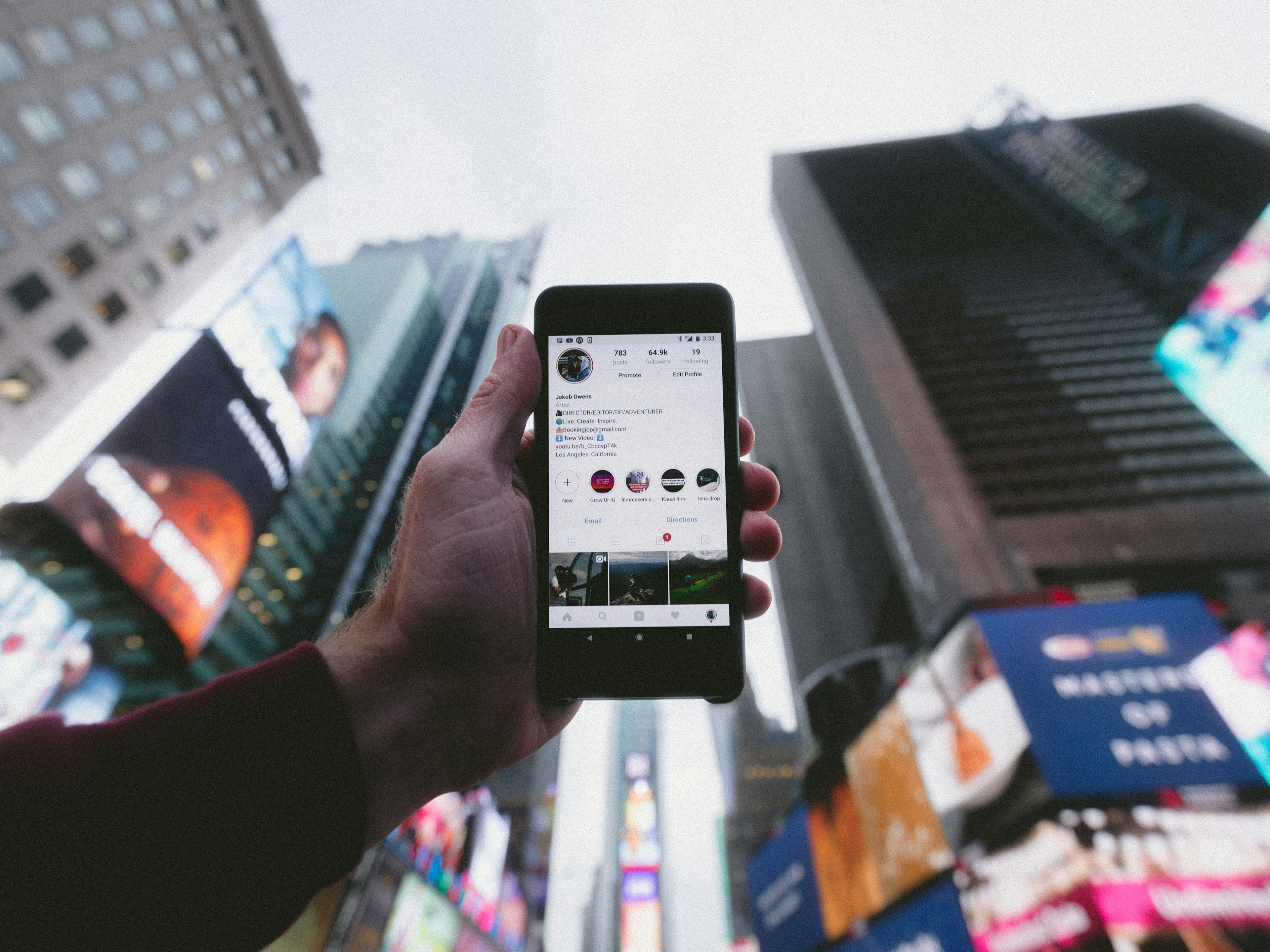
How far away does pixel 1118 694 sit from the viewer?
7.67 meters

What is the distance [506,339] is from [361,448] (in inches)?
2384

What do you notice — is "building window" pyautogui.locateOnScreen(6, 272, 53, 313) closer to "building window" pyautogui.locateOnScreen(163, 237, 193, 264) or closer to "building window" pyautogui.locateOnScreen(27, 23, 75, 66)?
"building window" pyautogui.locateOnScreen(163, 237, 193, 264)

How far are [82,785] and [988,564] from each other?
24684 mm

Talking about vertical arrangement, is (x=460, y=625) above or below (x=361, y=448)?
below

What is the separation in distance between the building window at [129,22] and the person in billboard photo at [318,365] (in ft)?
60.1

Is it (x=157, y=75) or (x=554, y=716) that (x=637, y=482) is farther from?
(x=157, y=75)

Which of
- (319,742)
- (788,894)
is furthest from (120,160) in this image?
(788,894)

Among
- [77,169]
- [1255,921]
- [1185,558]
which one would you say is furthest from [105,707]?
[1185,558]

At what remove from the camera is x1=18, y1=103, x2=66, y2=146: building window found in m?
23.8

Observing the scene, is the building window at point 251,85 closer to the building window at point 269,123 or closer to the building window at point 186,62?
the building window at point 269,123

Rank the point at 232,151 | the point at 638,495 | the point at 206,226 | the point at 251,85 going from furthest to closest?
the point at 251,85
the point at 232,151
the point at 206,226
the point at 638,495

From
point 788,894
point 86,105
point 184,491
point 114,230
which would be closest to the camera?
point 788,894

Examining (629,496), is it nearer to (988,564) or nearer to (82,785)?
(82,785)

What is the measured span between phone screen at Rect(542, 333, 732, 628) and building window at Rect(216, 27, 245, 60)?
53.2 meters
